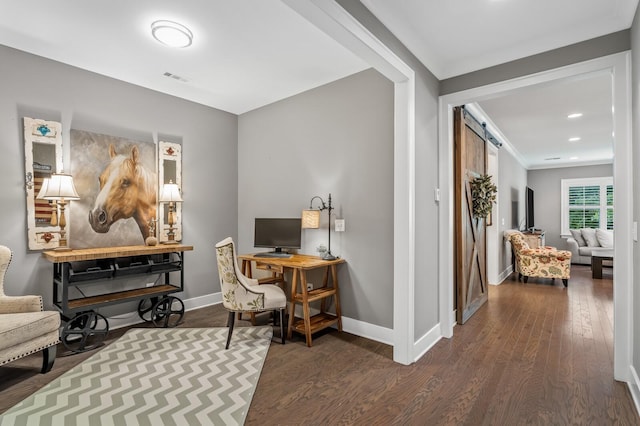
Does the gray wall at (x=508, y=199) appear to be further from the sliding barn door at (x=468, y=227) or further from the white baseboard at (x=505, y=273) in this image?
the sliding barn door at (x=468, y=227)

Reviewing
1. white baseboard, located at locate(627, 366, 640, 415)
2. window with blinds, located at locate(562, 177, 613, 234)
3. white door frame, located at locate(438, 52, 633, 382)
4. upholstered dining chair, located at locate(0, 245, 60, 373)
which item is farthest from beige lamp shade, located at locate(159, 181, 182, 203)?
window with blinds, located at locate(562, 177, 613, 234)

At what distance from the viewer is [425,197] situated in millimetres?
2924

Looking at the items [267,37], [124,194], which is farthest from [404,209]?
[124,194]

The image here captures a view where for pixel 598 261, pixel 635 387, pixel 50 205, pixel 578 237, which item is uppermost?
pixel 50 205

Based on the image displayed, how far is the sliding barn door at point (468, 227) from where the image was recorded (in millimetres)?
3438

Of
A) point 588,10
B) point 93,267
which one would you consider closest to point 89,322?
point 93,267

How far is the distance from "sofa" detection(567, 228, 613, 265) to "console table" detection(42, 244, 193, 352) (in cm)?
866

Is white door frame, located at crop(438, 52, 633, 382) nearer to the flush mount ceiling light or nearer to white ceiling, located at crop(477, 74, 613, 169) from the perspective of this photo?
white ceiling, located at crop(477, 74, 613, 169)

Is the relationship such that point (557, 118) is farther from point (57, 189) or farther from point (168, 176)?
point (57, 189)

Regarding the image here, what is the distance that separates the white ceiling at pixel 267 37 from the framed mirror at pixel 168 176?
68cm

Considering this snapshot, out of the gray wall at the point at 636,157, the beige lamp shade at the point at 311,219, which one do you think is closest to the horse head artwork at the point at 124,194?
the beige lamp shade at the point at 311,219

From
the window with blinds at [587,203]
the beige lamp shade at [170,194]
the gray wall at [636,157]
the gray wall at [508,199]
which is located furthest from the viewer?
the window with blinds at [587,203]

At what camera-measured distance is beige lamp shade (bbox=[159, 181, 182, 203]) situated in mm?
3764

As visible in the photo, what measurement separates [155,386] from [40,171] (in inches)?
89.7
